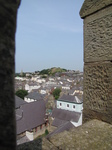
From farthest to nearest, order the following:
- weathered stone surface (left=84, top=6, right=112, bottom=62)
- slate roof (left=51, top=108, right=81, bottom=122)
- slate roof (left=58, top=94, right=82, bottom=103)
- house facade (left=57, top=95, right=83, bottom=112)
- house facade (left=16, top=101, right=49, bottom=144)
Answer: slate roof (left=58, top=94, right=82, bottom=103)
house facade (left=57, top=95, right=83, bottom=112)
slate roof (left=51, top=108, right=81, bottom=122)
house facade (left=16, top=101, right=49, bottom=144)
weathered stone surface (left=84, top=6, right=112, bottom=62)

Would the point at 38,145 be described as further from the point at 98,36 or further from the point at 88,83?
the point at 98,36

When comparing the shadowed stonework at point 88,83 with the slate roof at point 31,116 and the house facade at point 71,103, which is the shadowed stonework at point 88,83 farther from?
the house facade at point 71,103

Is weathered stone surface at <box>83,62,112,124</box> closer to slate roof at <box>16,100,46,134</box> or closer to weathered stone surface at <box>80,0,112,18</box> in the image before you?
weathered stone surface at <box>80,0,112,18</box>

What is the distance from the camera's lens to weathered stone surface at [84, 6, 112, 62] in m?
2.05

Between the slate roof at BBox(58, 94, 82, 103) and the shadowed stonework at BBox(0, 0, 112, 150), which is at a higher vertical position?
the shadowed stonework at BBox(0, 0, 112, 150)

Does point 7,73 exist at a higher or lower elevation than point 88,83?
higher

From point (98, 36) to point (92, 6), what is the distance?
1.50 ft

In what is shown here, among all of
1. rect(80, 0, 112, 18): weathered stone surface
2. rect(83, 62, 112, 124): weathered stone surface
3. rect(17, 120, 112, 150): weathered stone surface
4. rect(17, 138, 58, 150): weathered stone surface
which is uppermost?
rect(80, 0, 112, 18): weathered stone surface

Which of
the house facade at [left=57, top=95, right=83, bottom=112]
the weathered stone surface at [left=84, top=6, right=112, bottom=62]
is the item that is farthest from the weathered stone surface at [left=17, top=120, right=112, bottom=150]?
the house facade at [left=57, top=95, right=83, bottom=112]

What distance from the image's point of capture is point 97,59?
86.3 inches

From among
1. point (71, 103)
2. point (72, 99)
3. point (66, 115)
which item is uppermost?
point (72, 99)

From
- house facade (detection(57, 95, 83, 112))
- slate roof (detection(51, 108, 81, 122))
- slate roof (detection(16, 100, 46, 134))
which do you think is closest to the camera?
slate roof (detection(16, 100, 46, 134))

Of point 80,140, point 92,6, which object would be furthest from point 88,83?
point 92,6

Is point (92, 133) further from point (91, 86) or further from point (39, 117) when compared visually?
point (39, 117)
